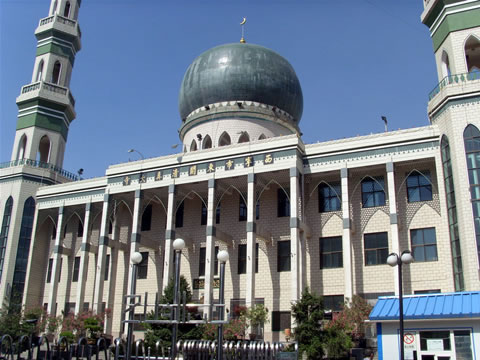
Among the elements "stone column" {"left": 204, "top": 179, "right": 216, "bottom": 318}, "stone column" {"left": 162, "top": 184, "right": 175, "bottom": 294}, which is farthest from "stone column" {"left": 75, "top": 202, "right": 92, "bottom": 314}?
"stone column" {"left": 204, "top": 179, "right": 216, "bottom": 318}

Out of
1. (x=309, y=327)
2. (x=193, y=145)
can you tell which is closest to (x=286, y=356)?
(x=309, y=327)

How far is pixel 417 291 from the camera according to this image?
2664 centimetres

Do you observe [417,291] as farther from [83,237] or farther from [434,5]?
[83,237]

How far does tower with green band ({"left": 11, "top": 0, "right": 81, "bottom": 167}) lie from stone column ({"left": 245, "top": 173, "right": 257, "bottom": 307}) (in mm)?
18002

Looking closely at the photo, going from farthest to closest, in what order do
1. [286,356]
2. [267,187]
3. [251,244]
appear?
1. [267,187]
2. [251,244]
3. [286,356]

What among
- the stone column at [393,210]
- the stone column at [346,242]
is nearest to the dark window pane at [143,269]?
the stone column at [346,242]

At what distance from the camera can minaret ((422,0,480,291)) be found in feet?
76.9

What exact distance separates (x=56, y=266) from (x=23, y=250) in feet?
11.8

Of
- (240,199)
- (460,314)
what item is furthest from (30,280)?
(460,314)

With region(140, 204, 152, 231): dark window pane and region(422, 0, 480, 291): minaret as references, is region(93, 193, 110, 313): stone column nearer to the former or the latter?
region(140, 204, 152, 231): dark window pane

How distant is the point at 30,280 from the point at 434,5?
104 ft

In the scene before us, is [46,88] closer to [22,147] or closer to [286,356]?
[22,147]

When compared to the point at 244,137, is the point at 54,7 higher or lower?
higher

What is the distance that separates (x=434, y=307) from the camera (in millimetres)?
17172
